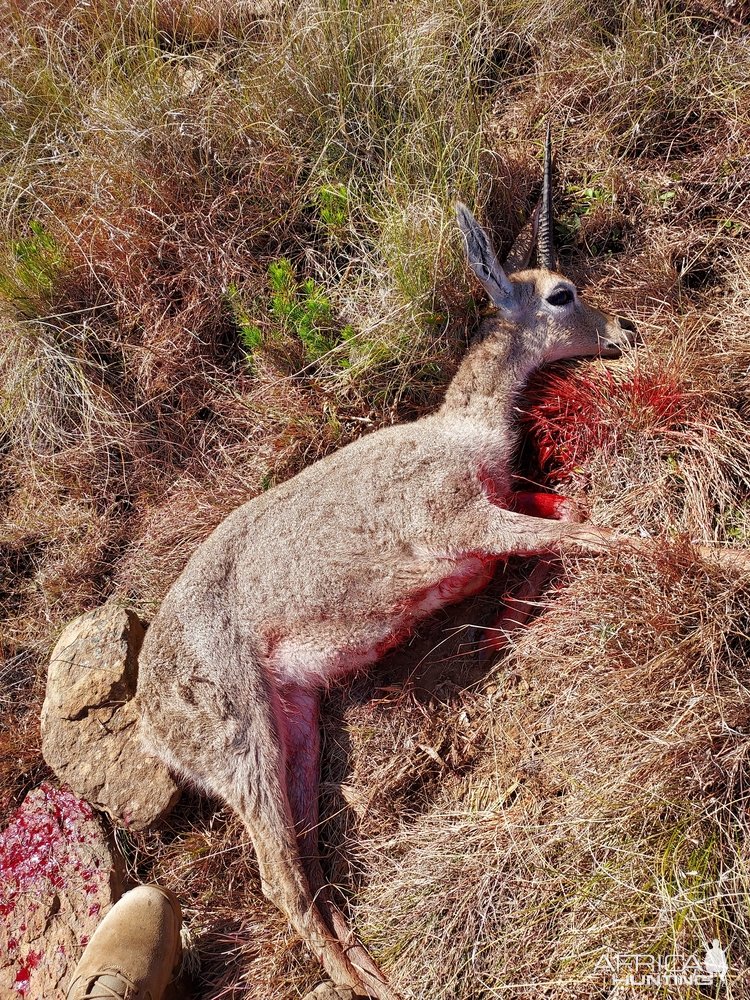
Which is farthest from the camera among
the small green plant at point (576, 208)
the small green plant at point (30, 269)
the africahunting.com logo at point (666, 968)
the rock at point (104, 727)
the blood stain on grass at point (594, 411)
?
the small green plant at point (30, 269)

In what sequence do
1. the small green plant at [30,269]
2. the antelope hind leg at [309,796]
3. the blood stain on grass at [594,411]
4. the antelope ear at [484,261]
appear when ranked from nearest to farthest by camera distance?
the antelope hind leg at [309,796], the blood stain on grass at [594,411], the antelope ear at [484,261], the small green plant at [30,269]

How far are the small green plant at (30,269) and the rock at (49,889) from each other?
10.8 feet

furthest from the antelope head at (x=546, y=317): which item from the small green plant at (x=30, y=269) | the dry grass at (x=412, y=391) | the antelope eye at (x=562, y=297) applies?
the small green plant at (x=30, y=269)

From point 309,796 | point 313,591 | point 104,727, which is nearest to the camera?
point 313,591

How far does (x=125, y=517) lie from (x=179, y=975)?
9.08 ft

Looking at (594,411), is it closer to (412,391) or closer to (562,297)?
(562,297)

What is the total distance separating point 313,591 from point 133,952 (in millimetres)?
1886

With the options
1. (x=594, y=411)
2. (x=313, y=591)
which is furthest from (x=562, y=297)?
(x=313, y=591)

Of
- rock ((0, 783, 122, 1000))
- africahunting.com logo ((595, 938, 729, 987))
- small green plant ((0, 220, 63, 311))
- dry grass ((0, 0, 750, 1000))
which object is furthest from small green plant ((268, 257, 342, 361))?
africahunting.com logo ((595, 938, 729, 987))

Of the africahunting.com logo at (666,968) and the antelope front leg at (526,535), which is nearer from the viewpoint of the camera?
the africahunting.com logo at (666,968)

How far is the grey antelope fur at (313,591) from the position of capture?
3693 mm

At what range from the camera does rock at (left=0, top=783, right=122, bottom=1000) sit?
12.3 feet

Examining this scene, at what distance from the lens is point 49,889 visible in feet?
12.8

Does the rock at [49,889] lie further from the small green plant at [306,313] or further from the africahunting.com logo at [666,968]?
the small green plant at [306,313]
